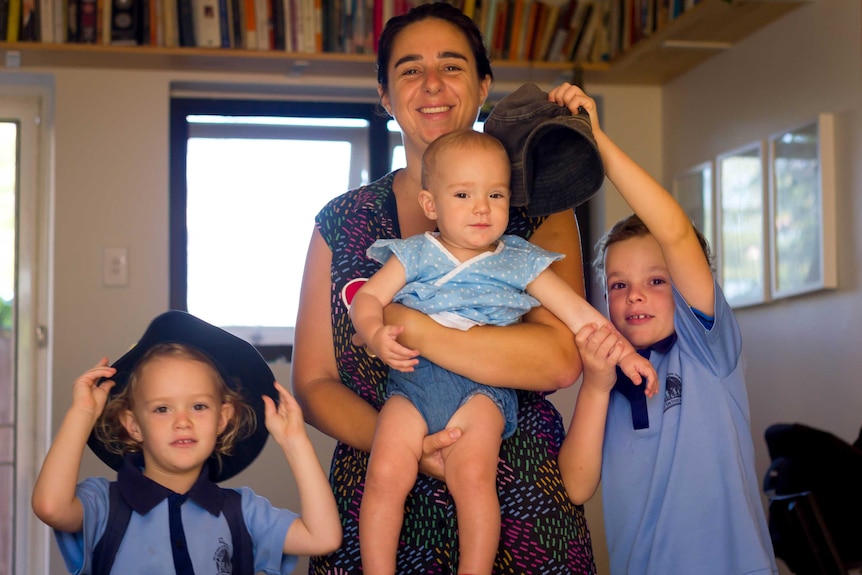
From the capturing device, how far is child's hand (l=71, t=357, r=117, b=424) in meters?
1.70

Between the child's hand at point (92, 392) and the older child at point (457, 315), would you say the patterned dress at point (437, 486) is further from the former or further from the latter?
the child's hand at point (92, 392)

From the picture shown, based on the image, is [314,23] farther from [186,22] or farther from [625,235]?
[625,235]

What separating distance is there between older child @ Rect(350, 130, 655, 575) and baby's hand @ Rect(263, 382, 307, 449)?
0.18 metres

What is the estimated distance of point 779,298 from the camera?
13.5 feet

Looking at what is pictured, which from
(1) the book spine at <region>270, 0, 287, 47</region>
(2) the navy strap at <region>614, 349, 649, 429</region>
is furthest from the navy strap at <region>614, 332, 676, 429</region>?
(1) the book spine at <region>270, 0, 287, 47</region>

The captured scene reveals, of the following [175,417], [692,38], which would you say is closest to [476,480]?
[175,417]

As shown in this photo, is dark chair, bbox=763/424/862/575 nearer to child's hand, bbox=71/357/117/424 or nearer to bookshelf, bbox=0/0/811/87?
bookshelf, bbox=0/0/811/87

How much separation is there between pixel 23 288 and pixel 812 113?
11.8ft

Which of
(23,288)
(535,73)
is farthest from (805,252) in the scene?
(23,288)

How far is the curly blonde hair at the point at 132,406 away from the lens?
6.02 feet

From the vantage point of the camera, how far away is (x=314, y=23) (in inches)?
183

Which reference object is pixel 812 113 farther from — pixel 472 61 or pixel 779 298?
pixel 472 61

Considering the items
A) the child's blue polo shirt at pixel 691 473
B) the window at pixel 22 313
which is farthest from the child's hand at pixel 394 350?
the window at pixel 22 313

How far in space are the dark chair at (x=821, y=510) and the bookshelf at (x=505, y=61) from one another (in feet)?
5.88
